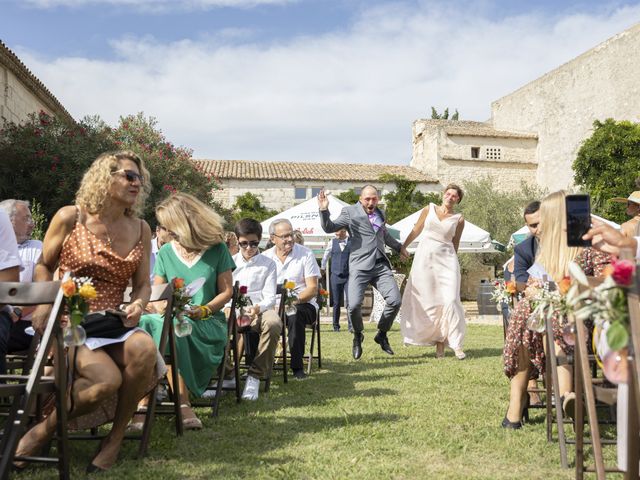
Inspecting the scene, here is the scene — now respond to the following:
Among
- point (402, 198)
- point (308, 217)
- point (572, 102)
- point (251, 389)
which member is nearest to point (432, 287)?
point (251, 389)

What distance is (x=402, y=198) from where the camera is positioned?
45.4m

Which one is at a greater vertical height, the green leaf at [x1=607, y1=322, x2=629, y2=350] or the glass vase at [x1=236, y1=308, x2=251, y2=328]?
the green leaf at [x1=607, y1=322, x2=629, y2=350]

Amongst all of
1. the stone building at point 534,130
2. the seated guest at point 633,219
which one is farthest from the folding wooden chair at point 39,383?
the stone building at point 534,130

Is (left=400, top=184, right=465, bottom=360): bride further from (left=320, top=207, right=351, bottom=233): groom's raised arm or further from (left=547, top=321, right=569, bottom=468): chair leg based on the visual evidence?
(left=547, top=321, right=569, bottom=468): chair leg

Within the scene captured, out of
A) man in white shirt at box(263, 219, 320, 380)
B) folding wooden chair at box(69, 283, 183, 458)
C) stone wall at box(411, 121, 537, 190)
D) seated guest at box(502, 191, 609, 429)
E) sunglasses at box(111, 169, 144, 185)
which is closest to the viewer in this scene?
folding wooden chair at box(69, 283, 183, 458)

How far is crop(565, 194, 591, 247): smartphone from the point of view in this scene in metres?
2.80

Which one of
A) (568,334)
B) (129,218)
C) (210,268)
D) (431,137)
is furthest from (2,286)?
(431,137)

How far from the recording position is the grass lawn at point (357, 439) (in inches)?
142

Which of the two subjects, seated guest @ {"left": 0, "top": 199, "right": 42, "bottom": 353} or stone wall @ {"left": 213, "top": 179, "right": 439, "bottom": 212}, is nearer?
seated guest @ {"left": 0, "top": 199, "right": 42, "bottom": 353}

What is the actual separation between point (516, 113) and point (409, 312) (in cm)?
4621

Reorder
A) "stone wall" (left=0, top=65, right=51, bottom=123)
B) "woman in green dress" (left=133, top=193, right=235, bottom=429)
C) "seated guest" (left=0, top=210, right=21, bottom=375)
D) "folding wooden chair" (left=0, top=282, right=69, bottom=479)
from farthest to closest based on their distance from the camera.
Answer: "stone wall" (left=0, top=65, right=51, bottom=123) < "woman in green dress" (left=133, top=193, right=235, bottom=429) < "seated guest" (left=0, top=210, right=21, bottom=375) < "folding wooden chair" (left=0, top=282, right=69, bottom=479)

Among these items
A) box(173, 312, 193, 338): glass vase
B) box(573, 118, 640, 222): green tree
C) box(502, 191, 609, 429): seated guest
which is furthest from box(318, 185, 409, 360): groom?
box(573, 118, 640, 222): green tree

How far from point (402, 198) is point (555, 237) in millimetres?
41185

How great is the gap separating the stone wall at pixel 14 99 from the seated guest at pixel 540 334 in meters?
19.7
